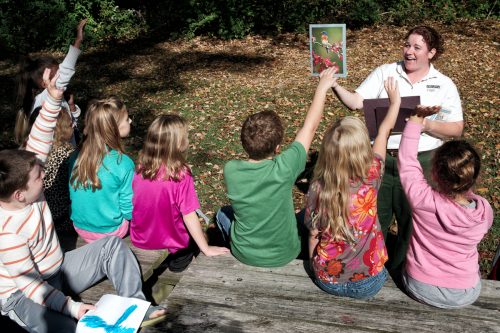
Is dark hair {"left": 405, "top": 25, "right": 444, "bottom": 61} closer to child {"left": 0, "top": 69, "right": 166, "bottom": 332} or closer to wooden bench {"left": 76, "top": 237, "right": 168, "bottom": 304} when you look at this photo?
wooden bench {"left": 76, "top": 237, "right": 168, "bottom": 304}

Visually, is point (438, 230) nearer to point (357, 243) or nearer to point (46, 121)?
point (357, 243)

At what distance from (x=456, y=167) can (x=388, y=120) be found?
2.55 feet

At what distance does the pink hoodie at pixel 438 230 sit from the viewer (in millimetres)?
2932

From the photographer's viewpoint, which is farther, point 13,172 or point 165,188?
point 165,188

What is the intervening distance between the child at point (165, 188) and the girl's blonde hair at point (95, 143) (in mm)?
315

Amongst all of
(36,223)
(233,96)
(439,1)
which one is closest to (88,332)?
(36,223)

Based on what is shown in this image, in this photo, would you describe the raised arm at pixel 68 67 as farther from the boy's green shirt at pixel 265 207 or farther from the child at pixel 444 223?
the child at pixel 444 223

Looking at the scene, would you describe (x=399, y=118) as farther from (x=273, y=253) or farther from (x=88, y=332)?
(x=88, y=332)

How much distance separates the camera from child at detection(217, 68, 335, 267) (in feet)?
11.0

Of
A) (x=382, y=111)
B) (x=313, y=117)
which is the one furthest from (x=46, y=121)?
(x=382, y=111)

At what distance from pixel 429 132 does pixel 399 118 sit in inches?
11.1

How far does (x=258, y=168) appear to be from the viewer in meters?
3.36

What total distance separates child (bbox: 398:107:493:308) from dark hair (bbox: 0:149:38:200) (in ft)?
7.79

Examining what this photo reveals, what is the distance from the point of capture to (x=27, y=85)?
15.8ft
